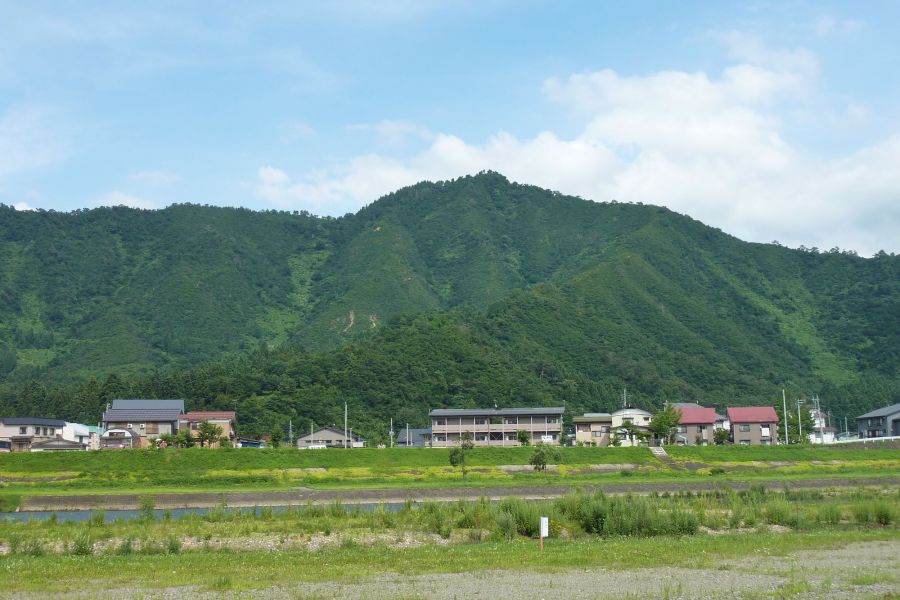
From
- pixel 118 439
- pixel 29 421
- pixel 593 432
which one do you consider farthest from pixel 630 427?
pixel 29 421

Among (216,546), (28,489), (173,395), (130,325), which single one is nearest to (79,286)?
(130,325)

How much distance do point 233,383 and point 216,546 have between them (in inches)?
3324

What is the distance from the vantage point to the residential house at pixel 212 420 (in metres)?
97.4

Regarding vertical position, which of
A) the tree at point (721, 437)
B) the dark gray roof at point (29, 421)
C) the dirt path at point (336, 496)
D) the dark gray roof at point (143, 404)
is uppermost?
the dark gray roof at point (143, 404)

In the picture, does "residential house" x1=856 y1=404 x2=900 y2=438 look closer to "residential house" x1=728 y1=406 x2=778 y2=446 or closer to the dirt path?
"residential house" x1=728 y1=406 x2=778 y2=446

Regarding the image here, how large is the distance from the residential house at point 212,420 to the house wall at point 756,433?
55.0 metres

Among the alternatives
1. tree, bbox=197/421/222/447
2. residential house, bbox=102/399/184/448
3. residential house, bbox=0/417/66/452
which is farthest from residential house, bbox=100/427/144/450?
tree, bbox=197/421/222/447

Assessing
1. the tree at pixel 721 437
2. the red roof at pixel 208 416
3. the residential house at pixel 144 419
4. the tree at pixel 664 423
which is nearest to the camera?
the tree at pixel 664 423

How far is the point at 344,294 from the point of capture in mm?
185375

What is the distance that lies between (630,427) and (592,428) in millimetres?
10794

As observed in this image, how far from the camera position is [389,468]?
7062 cm

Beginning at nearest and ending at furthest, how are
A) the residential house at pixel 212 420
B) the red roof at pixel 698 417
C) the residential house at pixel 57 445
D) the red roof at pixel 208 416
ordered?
the residential house at pixel 57 445 < the residential house at pixel 212 420 < the red roof at pixel 208 416 < the red roof at pixel 698 417

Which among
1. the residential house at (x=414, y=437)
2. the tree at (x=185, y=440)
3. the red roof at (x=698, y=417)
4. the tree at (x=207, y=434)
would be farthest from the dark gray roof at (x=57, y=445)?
the red roof at (x=698, y=417)

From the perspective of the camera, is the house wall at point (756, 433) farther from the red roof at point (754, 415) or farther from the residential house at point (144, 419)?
the residential house at point (144, 419)
